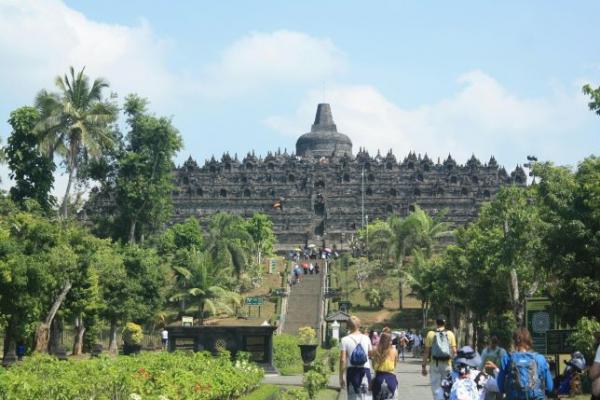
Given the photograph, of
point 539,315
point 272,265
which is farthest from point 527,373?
point 272,265

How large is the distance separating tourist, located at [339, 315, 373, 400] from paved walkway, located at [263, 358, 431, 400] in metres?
7.13

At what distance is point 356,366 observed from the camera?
13.8 m

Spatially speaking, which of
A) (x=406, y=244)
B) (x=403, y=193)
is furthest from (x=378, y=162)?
(x=406, y=244)

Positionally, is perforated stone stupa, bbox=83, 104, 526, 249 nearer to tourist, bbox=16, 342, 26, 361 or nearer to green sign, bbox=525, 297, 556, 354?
tourist, bbox=16, 342, 26, 361

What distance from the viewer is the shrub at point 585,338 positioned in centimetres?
2014

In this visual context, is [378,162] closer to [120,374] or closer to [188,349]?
[188,349]

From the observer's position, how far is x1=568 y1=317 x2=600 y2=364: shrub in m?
20.1

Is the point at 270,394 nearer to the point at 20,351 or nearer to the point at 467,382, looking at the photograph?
the point at 467,382

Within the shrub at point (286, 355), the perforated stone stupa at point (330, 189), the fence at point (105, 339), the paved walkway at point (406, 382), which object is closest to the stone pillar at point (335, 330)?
the fence at point (105, 339)

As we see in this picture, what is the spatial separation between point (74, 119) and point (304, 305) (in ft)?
56.4

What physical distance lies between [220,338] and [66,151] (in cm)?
2340

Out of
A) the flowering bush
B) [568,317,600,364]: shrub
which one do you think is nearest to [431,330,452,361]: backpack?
the flowering bush

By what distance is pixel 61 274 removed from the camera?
33656 mm

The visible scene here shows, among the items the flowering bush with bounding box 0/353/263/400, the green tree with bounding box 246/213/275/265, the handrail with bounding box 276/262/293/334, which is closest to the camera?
the flowering bush with bounding box 0/353/263/400
